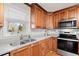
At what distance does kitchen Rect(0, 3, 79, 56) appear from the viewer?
5.41 ft

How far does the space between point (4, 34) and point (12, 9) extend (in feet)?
1.96

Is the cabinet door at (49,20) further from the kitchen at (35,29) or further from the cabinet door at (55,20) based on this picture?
the cabinet door at (55,20)

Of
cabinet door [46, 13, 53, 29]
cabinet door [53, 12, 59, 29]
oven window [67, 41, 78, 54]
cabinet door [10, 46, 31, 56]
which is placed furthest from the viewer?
cabinet door [46, 13, 53, 29]

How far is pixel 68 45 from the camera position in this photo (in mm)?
2869

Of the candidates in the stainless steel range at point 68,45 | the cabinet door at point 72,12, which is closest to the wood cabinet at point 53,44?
the stainless steel range at point 68,45

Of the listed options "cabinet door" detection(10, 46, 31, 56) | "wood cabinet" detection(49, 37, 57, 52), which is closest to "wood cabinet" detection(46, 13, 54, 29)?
"wood cabinet" detection(49, 37, 57, 52)

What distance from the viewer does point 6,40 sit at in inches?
68.8

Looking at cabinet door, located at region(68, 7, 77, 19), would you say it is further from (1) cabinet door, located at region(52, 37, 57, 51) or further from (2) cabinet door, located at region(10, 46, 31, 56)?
(2) cabinet door, located at region(10, 46, 31, 56)

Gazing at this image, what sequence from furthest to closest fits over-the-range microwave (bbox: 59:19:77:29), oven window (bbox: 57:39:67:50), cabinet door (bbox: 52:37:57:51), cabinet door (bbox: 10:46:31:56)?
1. cabinet door (bbox: 52:37:57:51)
2. oven window (bbox: 57:39:67:50)
3. over-the-range microwave (bbox: 59:19:77:29)
4. cabinet door (bbox: 10:46:31:56)

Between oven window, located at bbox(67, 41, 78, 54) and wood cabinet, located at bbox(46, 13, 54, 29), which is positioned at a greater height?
A: wood cabinet, located at bbox(46, 13, 54, 29)

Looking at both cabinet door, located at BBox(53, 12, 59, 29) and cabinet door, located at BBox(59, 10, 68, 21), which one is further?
cabinet door, located at BBox(53, 12, 59, 29)

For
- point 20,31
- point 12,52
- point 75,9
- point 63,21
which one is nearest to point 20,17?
point 20,31

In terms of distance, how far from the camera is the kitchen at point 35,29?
5.41 feet

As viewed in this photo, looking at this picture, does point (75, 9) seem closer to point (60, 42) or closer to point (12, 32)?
point (60, 42)
